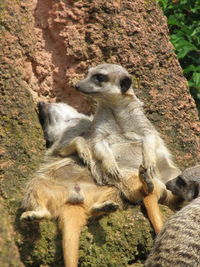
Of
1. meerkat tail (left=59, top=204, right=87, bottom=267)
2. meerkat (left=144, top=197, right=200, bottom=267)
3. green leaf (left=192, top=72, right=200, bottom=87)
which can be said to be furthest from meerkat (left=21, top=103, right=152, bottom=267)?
green leaf (left=192, top=72, right=200, bottom=87)

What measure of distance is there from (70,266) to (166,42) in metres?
2.47

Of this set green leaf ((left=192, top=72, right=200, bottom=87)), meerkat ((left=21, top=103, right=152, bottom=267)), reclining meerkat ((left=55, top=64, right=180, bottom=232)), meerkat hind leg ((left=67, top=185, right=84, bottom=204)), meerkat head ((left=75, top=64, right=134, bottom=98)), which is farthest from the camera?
green leaf ((left=192, top=72, right=200, bottom=87))

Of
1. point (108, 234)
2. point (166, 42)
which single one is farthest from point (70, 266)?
point (166, 42)

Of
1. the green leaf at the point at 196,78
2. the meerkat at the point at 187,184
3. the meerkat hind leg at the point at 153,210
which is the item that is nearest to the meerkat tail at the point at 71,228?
the meerkat hind leg at the point at 153,210

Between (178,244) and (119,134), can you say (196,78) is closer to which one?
(119,134)

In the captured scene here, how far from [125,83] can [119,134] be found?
0.39m

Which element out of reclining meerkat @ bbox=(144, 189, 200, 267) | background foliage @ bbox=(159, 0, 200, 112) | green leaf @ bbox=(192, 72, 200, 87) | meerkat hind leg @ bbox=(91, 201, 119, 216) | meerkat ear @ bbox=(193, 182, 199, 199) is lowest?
meerkat ear @ bbox=(193, 182, 199, 199)

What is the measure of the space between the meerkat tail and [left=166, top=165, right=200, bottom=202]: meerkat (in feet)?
2.77

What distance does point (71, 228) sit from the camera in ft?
15.4

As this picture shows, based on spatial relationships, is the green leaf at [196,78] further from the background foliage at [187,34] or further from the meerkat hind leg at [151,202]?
the meerkat hind leg at [151,202]

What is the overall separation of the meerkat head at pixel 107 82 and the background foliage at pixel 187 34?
1563 mm

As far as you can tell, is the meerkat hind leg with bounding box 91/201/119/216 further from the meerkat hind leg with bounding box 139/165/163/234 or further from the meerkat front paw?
the meerkat front paw

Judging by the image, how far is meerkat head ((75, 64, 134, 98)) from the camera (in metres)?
5.50

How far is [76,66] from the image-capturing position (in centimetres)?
606
